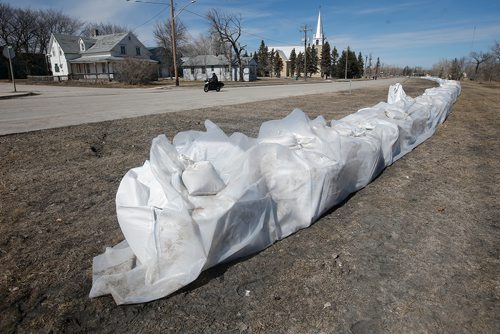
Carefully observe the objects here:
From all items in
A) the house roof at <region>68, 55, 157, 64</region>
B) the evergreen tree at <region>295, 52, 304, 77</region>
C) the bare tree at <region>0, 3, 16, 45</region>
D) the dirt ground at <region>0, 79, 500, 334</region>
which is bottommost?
the dirt ground at <region>0, 79, 500, 334</region>

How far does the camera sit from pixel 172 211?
2100 mm

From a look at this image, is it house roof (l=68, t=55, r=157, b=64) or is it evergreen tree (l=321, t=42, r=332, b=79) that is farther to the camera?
evergreen tree (l=321, t=42, r=332, b=79)

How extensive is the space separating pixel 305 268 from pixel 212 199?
88cm

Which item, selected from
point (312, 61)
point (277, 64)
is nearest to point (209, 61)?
point (277, 64)

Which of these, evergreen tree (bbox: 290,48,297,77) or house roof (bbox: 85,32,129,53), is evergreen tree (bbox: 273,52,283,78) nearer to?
evergreen tree (bbox: 290,48,297,77)

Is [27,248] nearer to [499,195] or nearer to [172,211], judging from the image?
[172,211]

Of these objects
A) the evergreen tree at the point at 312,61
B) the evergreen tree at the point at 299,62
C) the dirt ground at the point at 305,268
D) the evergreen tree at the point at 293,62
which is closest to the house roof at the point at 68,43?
the evergreen tree at the point at 299,62

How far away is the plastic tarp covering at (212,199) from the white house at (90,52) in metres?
46.7

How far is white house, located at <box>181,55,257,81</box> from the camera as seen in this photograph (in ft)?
183

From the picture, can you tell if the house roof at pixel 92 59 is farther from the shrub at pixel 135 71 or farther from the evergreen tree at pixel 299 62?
the evergreen tree at pixel 299 62

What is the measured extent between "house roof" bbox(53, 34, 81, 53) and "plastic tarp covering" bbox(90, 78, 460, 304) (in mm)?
56777

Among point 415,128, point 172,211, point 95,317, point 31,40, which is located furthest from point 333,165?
point 31,40

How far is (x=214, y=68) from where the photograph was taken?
56500mm

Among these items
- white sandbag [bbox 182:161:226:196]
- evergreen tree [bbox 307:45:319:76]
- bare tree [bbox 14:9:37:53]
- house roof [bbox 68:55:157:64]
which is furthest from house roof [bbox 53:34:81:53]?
white sandbag [bbox 182:161:226:196]
